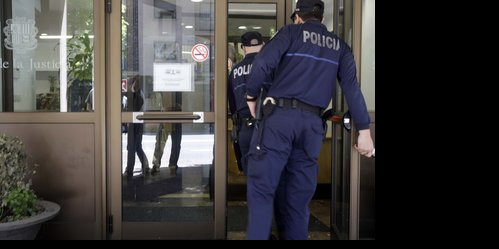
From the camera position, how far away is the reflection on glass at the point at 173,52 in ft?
11.2

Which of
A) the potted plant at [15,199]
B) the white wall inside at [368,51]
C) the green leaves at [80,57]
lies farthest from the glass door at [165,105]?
the white wall inside at [368,51]

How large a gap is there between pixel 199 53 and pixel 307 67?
94cm

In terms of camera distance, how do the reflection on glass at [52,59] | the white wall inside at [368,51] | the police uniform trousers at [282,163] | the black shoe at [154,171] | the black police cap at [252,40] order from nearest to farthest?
the police uniform trousers at [282,163], the white wall inside at [368,51], the reflection on glass at [52,59], the black shoe at [154,171], the black police cap at [252,40]

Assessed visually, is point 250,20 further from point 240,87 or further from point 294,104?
point 294,104

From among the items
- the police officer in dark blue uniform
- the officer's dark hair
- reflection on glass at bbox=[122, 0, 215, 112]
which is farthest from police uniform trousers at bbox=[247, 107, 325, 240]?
reflection on glass at bbox=[122, 0, 215, 112]

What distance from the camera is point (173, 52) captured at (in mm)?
3449

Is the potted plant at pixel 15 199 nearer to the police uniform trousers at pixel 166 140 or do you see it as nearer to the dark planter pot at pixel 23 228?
the dark planter pot at pixel 23 228

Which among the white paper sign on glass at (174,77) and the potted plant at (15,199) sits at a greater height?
the white paper sign on glass at (174,77)

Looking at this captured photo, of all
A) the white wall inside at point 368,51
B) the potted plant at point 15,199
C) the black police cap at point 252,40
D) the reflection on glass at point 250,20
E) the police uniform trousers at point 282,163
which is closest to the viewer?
the police uniform trousers at point 282,163

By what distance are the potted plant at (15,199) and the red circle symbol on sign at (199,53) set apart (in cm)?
126

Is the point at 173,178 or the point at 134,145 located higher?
the point at 134,145

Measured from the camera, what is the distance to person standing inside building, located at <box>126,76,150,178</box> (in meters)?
3.42

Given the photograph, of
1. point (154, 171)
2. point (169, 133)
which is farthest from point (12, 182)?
point (169, 133)

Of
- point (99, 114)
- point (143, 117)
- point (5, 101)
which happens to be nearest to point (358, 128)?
point (143, 117)
